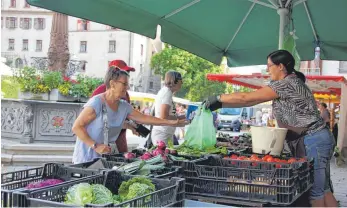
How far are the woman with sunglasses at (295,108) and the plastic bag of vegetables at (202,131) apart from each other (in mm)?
86

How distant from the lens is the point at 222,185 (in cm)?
277

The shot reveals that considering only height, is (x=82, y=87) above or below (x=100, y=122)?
above

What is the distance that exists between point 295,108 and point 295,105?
0.09ft

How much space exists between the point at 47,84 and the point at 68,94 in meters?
0.46

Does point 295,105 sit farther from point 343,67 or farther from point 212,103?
point 343,67

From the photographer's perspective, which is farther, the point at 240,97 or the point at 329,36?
the point at 329,36

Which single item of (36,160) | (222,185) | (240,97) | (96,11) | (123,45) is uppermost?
(123,45)

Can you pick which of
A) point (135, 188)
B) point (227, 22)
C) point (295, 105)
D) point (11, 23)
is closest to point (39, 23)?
point (11, 23)

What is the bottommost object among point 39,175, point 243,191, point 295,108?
point 243,191

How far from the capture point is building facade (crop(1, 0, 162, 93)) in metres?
55.0

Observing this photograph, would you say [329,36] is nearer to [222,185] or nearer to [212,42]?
[212,42]

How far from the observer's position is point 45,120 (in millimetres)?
8875

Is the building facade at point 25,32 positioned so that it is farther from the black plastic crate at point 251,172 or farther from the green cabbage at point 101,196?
the green cabbage at point 101,196

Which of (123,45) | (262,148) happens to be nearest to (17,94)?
(262,148)
